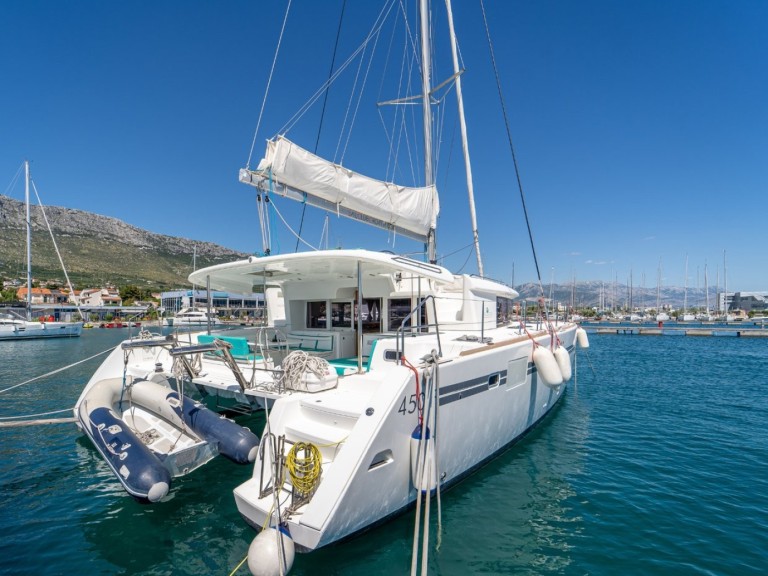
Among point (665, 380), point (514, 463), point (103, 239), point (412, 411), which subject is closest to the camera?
point (412, 411)

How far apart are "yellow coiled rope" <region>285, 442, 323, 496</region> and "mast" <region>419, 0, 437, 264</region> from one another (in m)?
6.92

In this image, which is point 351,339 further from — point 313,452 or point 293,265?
point 313,452

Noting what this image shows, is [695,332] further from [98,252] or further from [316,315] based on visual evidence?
[98,252]

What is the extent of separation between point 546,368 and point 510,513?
2.76 meters

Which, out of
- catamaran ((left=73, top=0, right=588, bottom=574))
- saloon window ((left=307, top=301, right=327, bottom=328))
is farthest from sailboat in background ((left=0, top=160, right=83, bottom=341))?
saloon window ((left=307, top=301, right=327, bottom=328))

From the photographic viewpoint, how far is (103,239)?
113m

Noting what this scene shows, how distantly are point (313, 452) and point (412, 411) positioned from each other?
114 cm

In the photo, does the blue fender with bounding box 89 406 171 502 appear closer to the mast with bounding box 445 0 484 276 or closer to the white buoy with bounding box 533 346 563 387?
the white buoy with bounding box 533 346 563 387

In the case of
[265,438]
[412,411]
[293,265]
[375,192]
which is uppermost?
[375,192]

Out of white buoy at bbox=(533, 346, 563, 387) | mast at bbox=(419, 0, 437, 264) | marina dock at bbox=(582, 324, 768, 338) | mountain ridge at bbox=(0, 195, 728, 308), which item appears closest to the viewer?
white buoy at bbox=(533, 346, 563, 387)

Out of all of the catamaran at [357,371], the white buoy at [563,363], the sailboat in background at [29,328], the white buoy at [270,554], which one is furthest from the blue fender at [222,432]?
the sailboat in background at [29,328]

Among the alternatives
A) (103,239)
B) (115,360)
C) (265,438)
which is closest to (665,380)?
(265,438)

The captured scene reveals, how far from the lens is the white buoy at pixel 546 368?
7105 mm

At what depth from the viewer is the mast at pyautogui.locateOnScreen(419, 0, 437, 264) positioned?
10.3 metres
